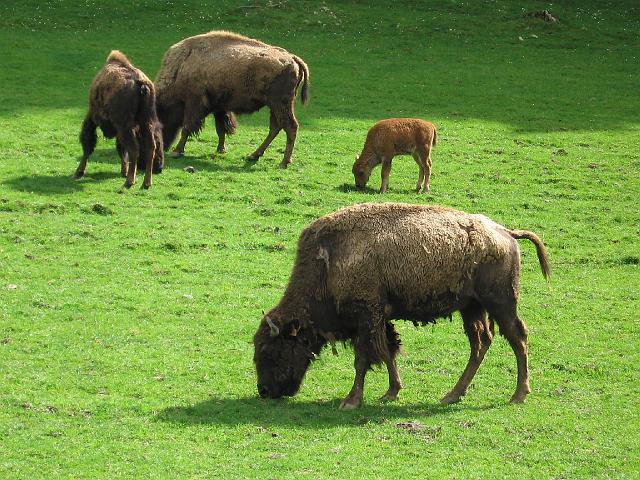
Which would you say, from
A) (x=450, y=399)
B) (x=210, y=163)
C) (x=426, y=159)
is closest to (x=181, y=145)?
(x=210, y=163)

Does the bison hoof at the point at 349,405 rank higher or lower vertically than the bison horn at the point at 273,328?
lower

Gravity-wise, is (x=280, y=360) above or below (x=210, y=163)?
above

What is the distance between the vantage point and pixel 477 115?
2678cm

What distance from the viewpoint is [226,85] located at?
864 inches

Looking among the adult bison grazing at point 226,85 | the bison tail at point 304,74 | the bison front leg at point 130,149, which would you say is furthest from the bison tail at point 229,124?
the bison front leg at point 130,149

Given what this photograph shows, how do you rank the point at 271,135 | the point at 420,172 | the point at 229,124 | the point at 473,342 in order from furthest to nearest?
the point at 229,124
the point at 271,135
the point at 420,172
the point at 473,342

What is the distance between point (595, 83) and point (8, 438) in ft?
79.2

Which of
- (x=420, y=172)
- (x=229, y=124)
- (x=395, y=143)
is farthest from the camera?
(x=229, y=124)

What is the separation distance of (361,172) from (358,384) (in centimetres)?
905

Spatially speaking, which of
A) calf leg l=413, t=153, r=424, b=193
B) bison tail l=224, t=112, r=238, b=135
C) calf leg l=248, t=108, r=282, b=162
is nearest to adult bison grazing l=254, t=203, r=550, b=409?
calf leg l=413, t=153, r=424, b=193

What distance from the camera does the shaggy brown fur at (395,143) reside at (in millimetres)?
20203

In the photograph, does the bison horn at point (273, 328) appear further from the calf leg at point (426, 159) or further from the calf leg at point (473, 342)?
the calf leg at point (426, 159)

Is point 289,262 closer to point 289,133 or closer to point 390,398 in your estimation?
point 390,398

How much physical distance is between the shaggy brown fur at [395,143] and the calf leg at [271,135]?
2.40 m
